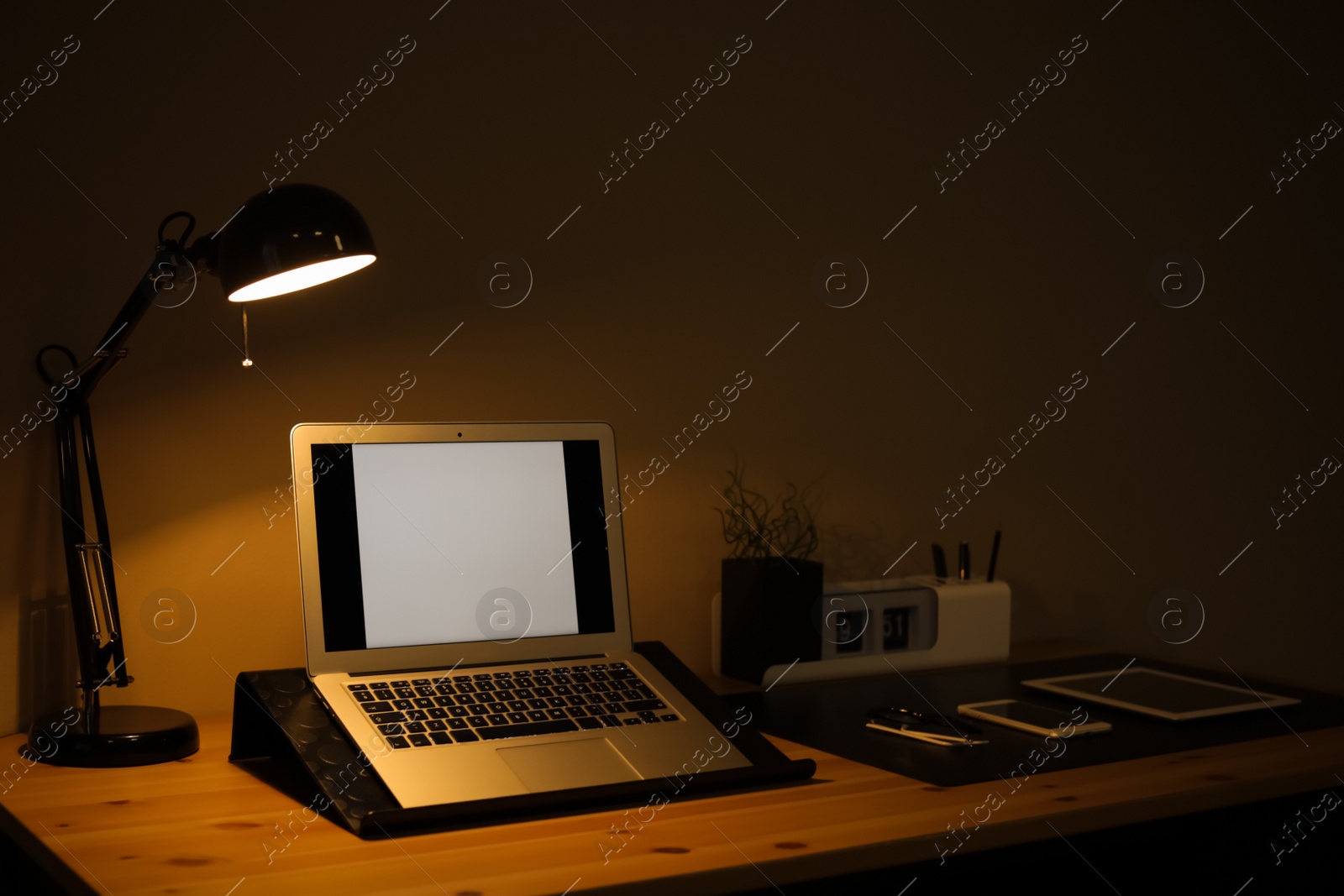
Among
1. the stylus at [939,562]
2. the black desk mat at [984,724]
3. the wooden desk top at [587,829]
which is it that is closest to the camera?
the wooden desk top at [587,829]

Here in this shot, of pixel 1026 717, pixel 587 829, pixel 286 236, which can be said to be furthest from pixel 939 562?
pixel 286 236

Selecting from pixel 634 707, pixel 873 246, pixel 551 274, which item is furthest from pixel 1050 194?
pixel 634 707

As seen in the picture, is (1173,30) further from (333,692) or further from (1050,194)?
(333,692)

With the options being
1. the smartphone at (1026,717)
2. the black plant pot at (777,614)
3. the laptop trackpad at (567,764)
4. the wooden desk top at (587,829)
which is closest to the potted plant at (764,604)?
the black plant pot at (777,614)

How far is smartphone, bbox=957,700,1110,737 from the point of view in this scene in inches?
50.1

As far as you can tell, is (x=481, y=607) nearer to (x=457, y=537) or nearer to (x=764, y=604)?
(x=457, y=537)

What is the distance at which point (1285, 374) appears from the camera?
89.0 inches

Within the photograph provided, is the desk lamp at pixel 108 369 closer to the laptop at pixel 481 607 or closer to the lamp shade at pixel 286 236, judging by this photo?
the lamp shade at pixel 286 236

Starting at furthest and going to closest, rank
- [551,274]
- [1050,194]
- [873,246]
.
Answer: [1050,194], [873,246], [551,274]

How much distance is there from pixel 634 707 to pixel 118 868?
19.9 inches

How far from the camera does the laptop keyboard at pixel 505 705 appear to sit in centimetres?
109

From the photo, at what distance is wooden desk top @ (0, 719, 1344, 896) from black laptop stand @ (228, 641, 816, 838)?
0.05 ft

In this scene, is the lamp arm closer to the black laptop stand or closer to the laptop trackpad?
the black laptop stand

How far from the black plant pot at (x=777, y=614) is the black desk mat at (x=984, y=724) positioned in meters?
0.05
